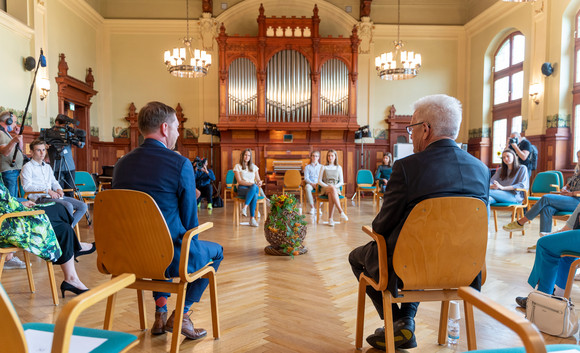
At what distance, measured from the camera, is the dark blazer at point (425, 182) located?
1.47m

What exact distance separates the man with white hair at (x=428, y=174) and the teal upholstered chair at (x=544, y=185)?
3.94m

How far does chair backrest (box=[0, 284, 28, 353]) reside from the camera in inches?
30.7

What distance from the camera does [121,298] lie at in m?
2.52

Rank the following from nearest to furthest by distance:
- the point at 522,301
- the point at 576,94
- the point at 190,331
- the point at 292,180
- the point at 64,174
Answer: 1. the point at 190,331
2. the point at 522,301
3. the point at 64,174
4. the point at 292,180
5. the point at 576,94

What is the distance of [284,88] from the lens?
9.34 m

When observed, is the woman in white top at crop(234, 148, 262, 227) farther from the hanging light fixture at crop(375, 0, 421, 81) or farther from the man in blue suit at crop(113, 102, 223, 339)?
the hanging light fixture at crop(375, 0, 421, 81)

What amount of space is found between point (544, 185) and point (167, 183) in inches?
200

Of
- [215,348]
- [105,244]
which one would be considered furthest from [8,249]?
[215,348]

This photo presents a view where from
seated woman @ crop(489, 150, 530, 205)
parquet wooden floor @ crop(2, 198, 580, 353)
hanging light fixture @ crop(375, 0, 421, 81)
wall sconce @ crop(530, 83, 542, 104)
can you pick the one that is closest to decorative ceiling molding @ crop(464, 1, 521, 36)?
wall sconce @ crop(530, 83, 542, 104)

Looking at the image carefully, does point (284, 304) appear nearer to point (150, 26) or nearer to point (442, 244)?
point (442, 244)

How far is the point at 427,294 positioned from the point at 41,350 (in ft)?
4.53

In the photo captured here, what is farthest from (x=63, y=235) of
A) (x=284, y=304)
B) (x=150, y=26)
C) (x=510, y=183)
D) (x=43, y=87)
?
(x=150, y=26)

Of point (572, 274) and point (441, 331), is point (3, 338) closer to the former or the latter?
point (441, 331)

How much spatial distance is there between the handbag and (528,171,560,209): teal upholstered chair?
3.19 m
